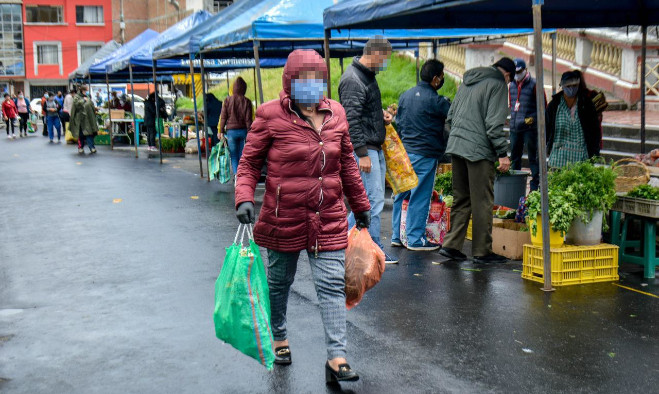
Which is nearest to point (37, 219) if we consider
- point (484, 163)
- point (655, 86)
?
point (484, 163)

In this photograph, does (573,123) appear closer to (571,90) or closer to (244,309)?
(571,90)

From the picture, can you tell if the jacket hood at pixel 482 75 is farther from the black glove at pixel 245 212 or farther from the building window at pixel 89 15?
the building window at pixel 89 15

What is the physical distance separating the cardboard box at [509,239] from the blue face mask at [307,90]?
13.4 ft

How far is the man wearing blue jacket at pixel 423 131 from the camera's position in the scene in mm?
8383

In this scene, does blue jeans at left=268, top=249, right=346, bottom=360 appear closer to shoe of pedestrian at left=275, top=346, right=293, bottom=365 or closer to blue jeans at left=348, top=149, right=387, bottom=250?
shoe of pedestrian at left=275, top=346, right=293, bottom=365

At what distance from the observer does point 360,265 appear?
503 centimetres

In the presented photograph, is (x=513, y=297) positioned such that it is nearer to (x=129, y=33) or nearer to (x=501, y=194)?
(x=501, y=194)

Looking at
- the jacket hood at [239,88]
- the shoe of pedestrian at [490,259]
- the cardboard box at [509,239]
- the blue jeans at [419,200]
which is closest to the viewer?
the shoe of pedestrian at [490,259]

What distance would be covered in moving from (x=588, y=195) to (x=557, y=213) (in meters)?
0.36

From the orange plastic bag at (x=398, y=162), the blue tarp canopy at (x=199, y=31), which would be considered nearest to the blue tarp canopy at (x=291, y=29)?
the blue tarp canopy at (x=199, y=31)

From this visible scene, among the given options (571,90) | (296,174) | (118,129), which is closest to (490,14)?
(571,90)

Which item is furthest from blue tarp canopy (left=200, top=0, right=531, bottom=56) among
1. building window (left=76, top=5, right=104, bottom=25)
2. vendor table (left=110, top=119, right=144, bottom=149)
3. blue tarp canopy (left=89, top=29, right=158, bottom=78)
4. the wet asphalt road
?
building window (left=76, top=5, right=104, bottom=25)

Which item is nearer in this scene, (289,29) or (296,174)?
(296,174)

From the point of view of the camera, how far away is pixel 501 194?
933cm
